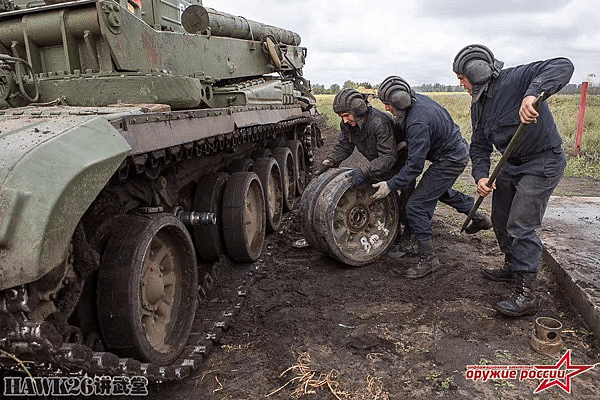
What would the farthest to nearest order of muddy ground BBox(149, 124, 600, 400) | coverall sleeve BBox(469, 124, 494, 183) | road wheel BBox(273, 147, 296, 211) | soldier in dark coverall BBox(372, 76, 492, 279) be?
road wheel BBox(273, 147, 296, 211) < soldier in dark coverall BBox(372, 76, 492, 279) < coverall sleeve BBox(469, 124, 494, 183) < muddy ground BBox(149, 124, 600, 400)

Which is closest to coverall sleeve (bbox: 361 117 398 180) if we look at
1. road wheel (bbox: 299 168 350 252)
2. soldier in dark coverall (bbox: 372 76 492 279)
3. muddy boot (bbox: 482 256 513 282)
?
soldier in dark coverall (bbox: 372 76 492 279)

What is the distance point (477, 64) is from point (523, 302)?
1.92 m

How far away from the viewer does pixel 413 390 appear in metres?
3.05

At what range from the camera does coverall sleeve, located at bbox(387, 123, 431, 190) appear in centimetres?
474

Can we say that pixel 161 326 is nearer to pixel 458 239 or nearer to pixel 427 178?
pixel 427 178

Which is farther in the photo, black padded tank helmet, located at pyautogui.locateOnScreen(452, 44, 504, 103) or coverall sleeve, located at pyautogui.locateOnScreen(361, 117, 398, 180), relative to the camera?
coverall sleeve, located at pyautogui.locateOnScreen(361, 117, 398, 180)

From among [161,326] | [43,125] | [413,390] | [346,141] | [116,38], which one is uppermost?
[116,38]

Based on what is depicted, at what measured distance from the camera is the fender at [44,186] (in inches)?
76.3

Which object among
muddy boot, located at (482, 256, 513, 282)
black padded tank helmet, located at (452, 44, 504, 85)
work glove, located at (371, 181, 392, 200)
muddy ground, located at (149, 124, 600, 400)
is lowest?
muddy ground, located at (149, 124, 600, 400)

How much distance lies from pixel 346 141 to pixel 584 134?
12.1 m

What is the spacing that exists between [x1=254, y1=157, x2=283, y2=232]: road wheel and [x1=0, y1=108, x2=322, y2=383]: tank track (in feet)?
2.89

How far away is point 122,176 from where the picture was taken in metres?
2.86

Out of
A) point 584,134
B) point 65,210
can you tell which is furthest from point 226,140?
point 584,134

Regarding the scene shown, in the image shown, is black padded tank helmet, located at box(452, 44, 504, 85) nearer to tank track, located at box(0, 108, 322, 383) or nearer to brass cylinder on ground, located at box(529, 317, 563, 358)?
brass cylinder on ground, located at box(529, 317, 563, 358)
